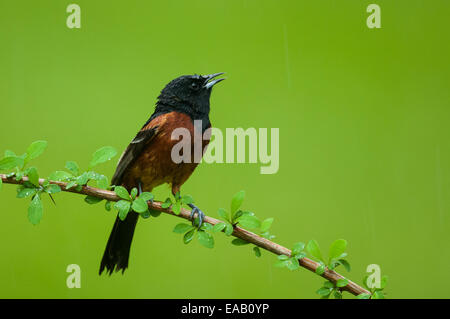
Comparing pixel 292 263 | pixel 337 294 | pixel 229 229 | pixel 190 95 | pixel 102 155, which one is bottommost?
pixel 337 294

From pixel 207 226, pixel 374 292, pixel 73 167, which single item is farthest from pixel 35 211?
pixel 374 292

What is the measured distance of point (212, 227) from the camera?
1.44 metres

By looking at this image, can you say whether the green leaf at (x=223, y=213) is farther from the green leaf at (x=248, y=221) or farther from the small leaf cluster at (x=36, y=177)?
the small leaf cluster at (x=36, y=177)

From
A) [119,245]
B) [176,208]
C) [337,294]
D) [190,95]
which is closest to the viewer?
[337,294]

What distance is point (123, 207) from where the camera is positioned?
4.66 feet

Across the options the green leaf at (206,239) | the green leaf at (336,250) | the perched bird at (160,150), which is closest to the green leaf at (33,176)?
the green leaf at (206,239)

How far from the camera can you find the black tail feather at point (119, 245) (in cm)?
200

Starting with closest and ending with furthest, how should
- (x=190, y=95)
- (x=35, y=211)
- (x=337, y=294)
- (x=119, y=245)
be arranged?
(x=35, y=211) → (x=337, y=294) → (x=119, y=245) → (x=190, y=95)

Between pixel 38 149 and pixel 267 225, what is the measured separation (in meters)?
0.72

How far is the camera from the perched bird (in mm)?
2047

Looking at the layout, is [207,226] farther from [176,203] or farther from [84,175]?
[84,175]

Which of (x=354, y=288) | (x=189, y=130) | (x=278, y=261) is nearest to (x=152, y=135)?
(x=189, y=130)

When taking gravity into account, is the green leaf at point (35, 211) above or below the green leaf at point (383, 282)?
above

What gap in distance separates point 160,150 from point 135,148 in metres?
0.11
